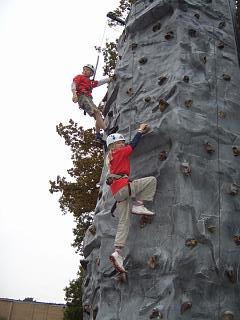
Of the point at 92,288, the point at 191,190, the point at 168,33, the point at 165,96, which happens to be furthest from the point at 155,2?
the point at 92,288

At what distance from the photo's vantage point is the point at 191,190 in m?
6.11

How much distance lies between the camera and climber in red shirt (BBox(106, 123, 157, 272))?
18.6 feet

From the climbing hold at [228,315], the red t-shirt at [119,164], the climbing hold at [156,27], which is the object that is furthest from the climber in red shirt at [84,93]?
the climbing hold at [228,315]

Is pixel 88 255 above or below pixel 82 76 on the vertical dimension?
below

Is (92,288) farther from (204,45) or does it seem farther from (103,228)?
(204,45)

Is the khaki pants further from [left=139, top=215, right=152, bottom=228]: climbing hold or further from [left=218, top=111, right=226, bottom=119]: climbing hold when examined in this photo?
[left=218, top=111, right=226, bottom=119]: climbing hold

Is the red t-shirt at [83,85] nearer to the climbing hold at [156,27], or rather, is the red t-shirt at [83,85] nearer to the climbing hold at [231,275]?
the climbing hold at [156,27]

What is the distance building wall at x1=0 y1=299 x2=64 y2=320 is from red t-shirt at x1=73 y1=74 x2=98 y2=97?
1245 inches

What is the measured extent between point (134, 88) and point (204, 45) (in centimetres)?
161

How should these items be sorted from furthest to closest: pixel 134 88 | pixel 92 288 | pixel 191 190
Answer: pixel 134 88, pixel 92 288, pixel 191 190

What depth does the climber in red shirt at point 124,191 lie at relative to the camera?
5676 millimetres

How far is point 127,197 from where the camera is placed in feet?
19.1

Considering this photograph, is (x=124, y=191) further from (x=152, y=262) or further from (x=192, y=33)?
(x=192, y=33)

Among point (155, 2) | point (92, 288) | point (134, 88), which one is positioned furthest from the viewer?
point (155, 2)
